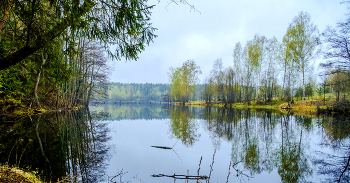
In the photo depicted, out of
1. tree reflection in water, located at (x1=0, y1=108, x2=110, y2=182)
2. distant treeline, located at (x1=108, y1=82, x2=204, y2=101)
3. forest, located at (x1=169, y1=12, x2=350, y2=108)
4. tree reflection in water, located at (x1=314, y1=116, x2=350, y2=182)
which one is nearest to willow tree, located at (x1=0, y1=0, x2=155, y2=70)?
tree reflection in water, located at (x1=0, y1=108, x2=110, y2=182)

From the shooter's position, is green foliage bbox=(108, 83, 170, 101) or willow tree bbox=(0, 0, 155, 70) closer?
willow tree bbox=(0, 0, 155, 70)

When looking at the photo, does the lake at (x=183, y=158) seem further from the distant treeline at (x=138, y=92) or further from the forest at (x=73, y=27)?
the distant treeline at (x=138, y=92)

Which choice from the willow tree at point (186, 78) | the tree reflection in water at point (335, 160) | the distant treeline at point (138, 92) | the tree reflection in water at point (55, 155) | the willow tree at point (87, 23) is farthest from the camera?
the distant treeline at point (138, 92)

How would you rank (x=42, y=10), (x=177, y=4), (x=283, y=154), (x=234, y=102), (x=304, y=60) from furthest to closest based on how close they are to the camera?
(x=234, y=102), (x=304, y=60), (x=283, y=154), (x=42, y=10), (x=177, y=4)

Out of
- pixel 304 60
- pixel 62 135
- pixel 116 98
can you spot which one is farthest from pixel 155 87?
pixel 62 135

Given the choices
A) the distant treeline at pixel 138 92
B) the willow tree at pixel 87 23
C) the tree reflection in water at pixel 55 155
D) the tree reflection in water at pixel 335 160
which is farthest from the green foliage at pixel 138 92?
the willow tree at pixel 87 23

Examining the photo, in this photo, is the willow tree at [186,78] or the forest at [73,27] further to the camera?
the willow tree at [186,78]

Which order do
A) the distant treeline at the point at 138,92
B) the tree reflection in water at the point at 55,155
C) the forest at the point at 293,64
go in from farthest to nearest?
1. the distant treeline at the point at 138,92
2. the forest at the point at 293,64
3. the tree reflection in water at the point at 55,155

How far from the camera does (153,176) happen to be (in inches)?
175

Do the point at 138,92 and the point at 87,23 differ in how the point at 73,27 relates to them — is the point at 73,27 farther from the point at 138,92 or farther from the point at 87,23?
the point at 138,92

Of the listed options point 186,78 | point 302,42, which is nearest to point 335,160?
point 302,42

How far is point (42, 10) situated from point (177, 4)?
306 cm

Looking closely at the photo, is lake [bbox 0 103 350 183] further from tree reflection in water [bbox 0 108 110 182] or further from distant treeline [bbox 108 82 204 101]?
distant treeline [bbox 108 82 204 101]

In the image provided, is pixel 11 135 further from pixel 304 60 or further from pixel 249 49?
pixel 249 49
